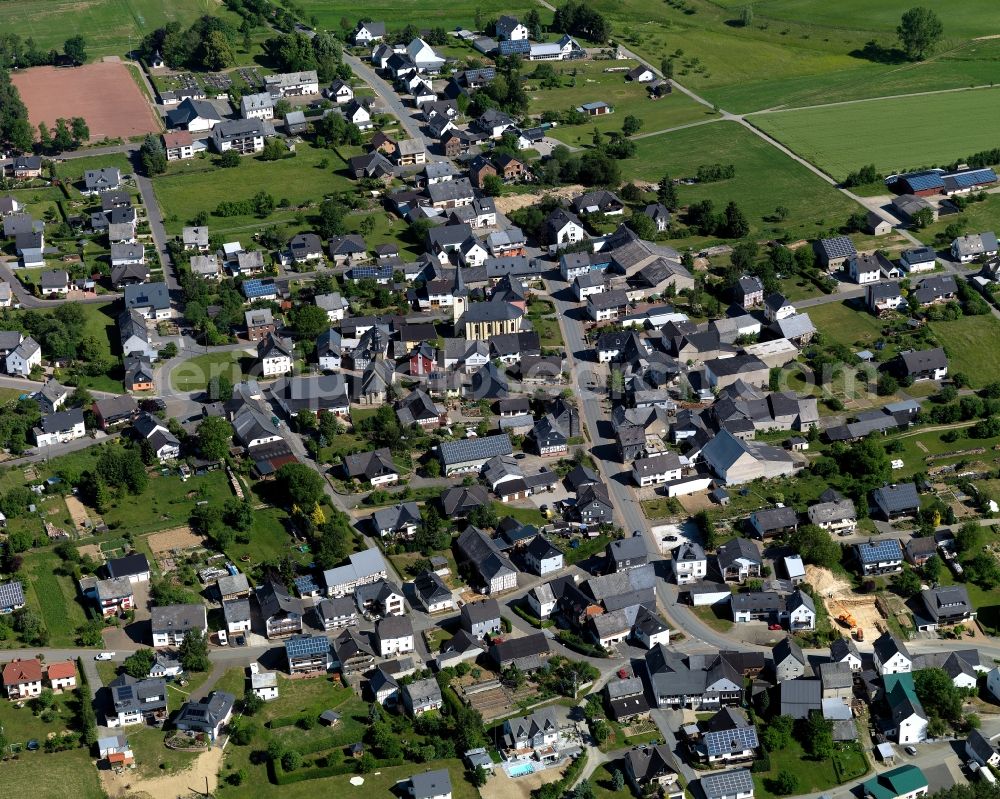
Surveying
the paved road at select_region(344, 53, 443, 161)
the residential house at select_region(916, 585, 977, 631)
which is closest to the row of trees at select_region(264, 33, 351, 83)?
the paved road at select_region(344, 53, 443, 161)

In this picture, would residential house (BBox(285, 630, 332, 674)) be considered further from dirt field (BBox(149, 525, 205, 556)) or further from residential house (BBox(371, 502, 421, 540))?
dirt field (BBox(149, 525, 205, 556))

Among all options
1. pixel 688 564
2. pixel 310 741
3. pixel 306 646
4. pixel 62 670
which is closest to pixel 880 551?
pixel 688 564

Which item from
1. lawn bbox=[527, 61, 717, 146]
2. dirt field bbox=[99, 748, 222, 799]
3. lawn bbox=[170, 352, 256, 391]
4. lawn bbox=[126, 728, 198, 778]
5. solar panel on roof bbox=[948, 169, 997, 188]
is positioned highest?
lawn bbox=[527, 61, 717, 146]

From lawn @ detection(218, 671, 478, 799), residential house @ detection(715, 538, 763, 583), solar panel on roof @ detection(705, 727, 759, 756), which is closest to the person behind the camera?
lawn @ detection(218, 671, 478, 799)

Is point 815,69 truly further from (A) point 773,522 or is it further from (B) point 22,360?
(B) point 22,360

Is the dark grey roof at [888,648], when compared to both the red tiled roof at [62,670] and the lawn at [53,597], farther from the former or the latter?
the lawn at [53,597]

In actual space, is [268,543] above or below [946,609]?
above

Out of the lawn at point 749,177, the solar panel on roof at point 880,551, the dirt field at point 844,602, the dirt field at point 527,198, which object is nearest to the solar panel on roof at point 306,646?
the dirt field at point 844,602
